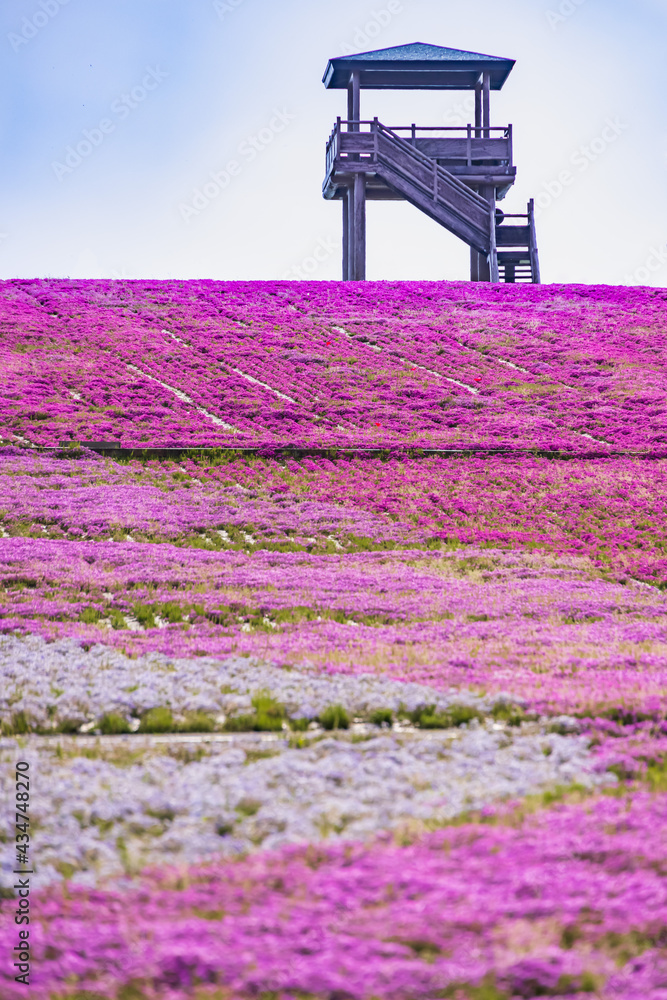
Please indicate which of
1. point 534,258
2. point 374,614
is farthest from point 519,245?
point 374,614

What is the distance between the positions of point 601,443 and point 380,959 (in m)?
25.1

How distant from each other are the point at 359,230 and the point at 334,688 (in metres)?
43.1

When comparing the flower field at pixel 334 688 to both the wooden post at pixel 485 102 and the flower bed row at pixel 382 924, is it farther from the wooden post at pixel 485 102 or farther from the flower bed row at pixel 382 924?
the wooden post at pixel 485 102

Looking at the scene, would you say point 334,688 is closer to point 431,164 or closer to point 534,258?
point 431,164

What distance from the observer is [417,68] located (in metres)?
46.2

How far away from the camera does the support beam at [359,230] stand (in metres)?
47.3

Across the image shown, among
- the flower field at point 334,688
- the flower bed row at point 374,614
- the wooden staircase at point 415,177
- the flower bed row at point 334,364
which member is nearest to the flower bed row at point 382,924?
the flower field at point 334,688

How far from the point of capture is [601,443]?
27.5 metres

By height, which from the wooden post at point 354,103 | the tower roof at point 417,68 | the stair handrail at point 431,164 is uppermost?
the tower roof at point 417,68

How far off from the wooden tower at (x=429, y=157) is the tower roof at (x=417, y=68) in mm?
55

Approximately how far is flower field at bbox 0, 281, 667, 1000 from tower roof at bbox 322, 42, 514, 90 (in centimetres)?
2411

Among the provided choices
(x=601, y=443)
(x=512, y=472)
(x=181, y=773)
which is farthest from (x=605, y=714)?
(x=601, y=443)

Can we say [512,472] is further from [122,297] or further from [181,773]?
[122,297]

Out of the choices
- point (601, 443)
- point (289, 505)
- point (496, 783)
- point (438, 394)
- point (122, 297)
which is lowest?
point (496, 783)
